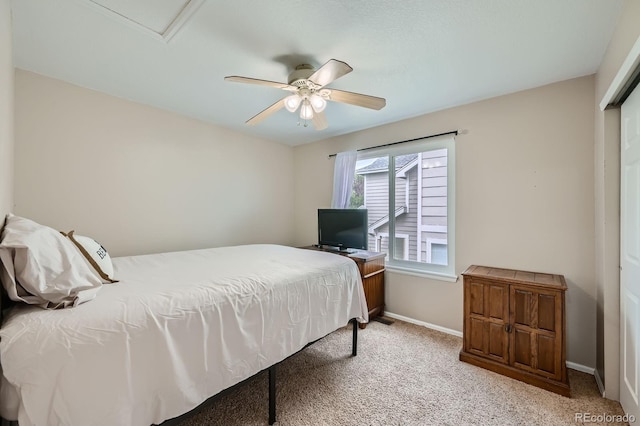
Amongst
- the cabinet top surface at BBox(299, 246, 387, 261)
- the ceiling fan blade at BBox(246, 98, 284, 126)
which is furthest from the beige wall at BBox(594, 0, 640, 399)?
the ceiling fan blade at BBox(246, 98, 284, 126)

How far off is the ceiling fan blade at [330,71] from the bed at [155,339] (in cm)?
139

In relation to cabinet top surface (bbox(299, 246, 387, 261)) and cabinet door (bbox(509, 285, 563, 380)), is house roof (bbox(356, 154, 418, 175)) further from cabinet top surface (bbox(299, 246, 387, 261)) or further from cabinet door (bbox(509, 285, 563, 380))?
cabinet door (bbox(509, 285, 563, 380))

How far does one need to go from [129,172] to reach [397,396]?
3.20 meters

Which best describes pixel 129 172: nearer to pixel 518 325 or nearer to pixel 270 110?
pixel 270 110

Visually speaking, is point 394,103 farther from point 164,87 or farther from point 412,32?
Answer: point 164,87

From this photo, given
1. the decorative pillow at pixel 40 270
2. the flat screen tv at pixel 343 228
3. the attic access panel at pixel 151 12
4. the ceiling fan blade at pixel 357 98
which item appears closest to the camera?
the decorative pillow at pixel 40 270

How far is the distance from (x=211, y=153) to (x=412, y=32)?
8.78ft

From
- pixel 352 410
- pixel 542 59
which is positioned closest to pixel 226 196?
pixel 352 410

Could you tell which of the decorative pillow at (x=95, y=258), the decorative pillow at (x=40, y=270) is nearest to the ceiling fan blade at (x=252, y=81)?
the decorative pillow at (x=40, y=270)

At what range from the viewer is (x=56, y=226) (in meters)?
2.25

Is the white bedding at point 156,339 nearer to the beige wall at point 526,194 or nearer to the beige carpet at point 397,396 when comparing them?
the beige carpet at point 397,396

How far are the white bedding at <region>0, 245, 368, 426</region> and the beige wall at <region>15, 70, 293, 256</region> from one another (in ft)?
2.61

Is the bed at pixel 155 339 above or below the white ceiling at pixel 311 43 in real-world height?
below

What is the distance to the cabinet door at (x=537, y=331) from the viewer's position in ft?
6.34
